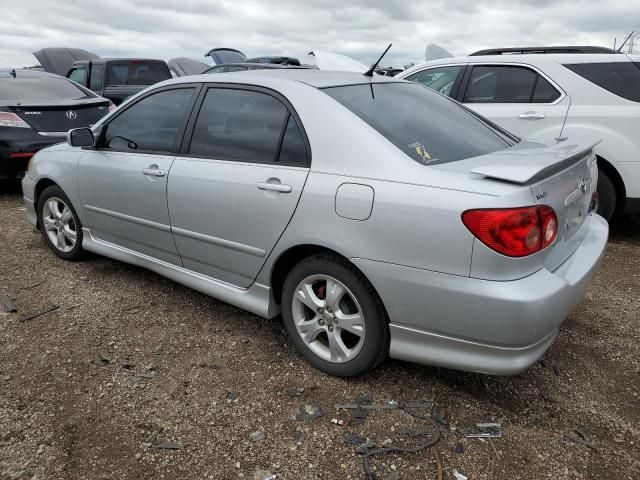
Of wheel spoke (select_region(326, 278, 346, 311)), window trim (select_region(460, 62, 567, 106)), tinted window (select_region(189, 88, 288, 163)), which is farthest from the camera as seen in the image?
window trim (select_region(460, 62, 567, 106))

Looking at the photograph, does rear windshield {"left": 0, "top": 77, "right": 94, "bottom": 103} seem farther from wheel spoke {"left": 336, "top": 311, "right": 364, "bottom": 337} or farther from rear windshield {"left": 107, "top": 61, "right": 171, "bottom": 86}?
wheel spoke {"left": 336, "top": 311, "right": 364, "bottom": 337}

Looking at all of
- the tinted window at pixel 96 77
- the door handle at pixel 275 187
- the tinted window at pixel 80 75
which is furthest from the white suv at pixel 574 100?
the tinted window at pixel 80 75

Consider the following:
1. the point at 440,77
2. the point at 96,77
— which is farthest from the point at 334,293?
the point at 96,77

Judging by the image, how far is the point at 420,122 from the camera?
111 inches

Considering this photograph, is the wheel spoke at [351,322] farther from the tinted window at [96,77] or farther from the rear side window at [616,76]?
the tinted window at [96,77]

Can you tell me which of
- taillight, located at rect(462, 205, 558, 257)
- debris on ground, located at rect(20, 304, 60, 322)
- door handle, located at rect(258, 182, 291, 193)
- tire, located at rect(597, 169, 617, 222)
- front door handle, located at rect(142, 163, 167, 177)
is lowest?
debris on ground, located at rect(20, 304, 60, 322)

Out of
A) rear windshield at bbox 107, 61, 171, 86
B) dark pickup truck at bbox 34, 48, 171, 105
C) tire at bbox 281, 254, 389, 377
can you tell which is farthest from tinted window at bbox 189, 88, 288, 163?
rear windshield at bbox 107, 61, 171, 86

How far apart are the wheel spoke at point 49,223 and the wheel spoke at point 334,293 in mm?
2840

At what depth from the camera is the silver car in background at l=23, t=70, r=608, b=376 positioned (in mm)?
2162

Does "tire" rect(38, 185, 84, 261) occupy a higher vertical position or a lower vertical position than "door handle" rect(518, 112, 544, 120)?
lower

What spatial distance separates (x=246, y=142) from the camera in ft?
9.64

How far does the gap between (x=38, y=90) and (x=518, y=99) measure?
18.6 feet

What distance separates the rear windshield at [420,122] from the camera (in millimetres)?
2559

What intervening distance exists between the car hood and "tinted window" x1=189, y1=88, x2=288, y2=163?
44.8 feet
